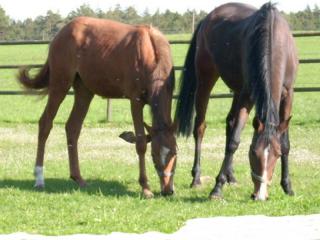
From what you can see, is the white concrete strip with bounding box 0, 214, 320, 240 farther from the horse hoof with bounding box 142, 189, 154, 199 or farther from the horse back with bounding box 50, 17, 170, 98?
the horse back with bounding box 50, 17, 170, 98

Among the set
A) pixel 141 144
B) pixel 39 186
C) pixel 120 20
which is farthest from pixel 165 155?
pixel 120 20

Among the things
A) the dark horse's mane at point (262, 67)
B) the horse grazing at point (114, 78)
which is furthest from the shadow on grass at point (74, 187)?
the dark horse's mane at point (262, 67)

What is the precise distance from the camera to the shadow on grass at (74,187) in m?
8.41

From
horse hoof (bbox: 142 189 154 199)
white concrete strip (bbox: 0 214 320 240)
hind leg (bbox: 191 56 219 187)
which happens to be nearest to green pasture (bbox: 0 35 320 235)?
horse hoof (bbox: 142 189 154 199)

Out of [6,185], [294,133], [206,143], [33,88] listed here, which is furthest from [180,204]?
[294,133]

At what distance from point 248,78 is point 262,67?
235 millimetres

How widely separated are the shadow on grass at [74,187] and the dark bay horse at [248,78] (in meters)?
0.96

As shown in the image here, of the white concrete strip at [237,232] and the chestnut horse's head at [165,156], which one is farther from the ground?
the white concrete strip at [237,232]

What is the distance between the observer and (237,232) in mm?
5355

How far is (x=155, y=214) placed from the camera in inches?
273

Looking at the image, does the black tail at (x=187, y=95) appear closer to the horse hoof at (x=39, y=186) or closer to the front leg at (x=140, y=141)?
the front leg at (x=140, y=141)

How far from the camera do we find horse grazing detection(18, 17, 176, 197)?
325 inches

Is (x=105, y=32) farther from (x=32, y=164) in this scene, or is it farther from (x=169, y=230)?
(x=169, y=230)

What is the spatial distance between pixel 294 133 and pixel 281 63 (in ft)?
20.1
